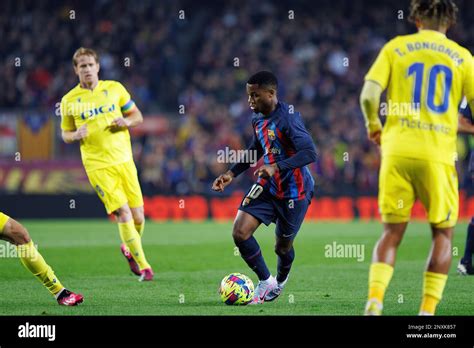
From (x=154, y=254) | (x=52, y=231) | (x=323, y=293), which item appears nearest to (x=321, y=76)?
(x=52, y=231)

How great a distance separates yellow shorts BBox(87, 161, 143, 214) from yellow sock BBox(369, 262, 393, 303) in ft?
15.5

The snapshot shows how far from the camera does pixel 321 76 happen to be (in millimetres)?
25969

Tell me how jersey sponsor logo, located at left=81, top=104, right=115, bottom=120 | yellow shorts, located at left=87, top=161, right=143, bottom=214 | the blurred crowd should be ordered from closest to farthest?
1. yellow shorts, located at left=87, top=161, right=143, bottom=214
2. jersey sponsor logo, located at left=81, top=104, right=115, bottom=120
3. the blurred crowd

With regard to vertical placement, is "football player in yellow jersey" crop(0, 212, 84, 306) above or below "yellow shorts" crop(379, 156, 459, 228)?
below

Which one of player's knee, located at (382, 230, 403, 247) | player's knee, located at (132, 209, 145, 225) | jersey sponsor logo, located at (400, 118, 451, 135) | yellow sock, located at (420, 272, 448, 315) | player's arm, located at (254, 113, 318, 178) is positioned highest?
jersey sponsor logo, located at (400, 118, 451, 135)

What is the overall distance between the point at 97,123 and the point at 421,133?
5.26m

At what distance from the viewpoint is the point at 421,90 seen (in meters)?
6.12

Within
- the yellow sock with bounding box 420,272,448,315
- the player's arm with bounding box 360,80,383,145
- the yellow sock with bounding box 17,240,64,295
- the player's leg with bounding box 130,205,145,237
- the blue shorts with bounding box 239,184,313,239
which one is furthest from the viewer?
the player's leg with bounding box 130,205,145,237

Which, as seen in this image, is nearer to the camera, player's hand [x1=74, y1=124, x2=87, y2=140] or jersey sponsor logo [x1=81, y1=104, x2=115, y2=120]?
player's hand [x1=74, y1=124, x2=87, y2=140]

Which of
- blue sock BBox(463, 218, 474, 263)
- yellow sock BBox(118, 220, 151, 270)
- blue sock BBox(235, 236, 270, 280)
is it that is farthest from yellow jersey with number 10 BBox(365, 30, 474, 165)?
yellow sock BBox(118, 220, 151, 270)

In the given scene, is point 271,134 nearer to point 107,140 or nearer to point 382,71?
point 382,71

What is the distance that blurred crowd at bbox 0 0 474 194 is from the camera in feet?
76.9

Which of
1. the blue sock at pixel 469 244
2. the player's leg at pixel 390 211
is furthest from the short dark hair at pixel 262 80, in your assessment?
the blue sock at pixel 469 244

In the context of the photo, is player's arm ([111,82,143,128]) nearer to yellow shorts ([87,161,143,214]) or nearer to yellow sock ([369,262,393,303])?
yellow shorts ([87,161,143,214])
